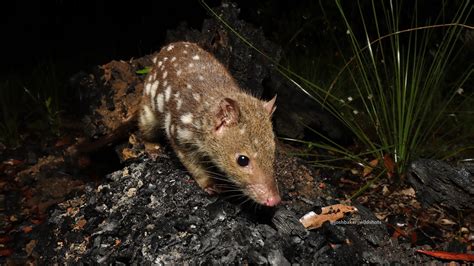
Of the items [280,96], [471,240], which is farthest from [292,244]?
[280,96]

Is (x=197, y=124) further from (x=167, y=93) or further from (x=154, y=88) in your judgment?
(x=154, y=88)

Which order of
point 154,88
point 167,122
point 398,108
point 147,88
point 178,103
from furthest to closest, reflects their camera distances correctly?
point 147,88
point 154,88
point 398,108
point 167,122
point 178,103

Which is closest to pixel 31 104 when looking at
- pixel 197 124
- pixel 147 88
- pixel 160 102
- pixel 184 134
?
pixel 147 88

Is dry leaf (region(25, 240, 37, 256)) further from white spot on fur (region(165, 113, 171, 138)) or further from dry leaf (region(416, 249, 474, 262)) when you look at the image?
dry leaf (region(416, 249, 474, 262))

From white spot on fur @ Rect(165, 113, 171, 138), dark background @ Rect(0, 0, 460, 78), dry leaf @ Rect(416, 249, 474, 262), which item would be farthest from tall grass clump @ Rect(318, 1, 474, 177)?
dark background @ Rect(0, 0, 460, 78)

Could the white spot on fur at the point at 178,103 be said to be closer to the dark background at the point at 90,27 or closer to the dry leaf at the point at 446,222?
the dry leaf at the point at 446,222

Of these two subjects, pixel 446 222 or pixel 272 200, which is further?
pixel 446 222

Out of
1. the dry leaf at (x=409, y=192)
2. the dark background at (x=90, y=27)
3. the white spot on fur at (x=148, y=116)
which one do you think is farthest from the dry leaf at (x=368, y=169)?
the dark background at (x=90, y=27)
